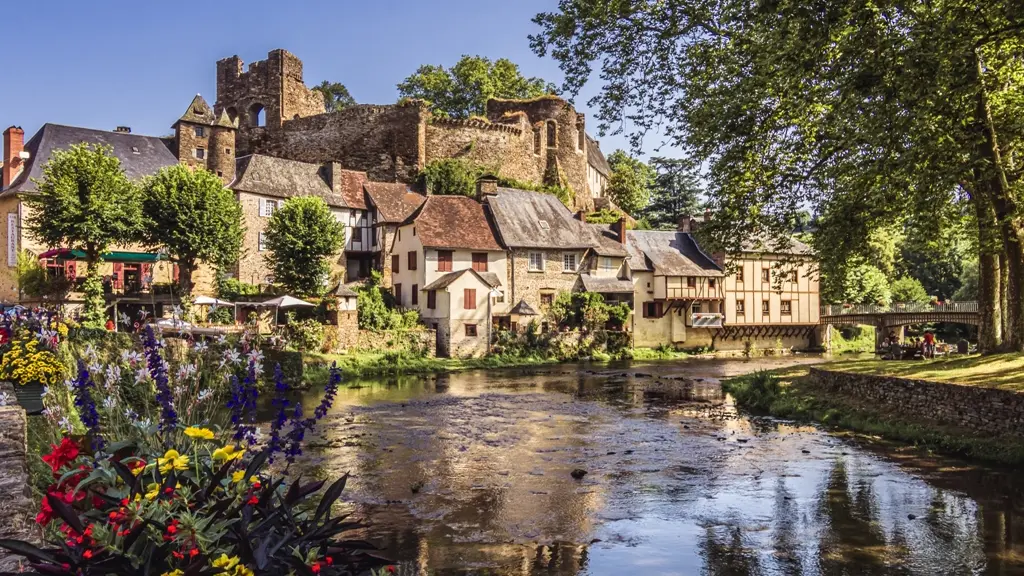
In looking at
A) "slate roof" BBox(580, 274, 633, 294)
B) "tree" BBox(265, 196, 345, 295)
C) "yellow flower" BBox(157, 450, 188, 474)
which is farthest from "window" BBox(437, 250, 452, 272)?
"yellow flower" BBox(157, 450, 188, 474)

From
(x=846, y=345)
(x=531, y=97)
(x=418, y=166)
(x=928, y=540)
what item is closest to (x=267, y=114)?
(x=418, y=166)

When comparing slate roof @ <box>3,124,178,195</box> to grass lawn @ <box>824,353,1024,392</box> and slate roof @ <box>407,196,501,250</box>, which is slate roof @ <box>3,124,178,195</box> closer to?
slate roof @ <box>407,196,501,250</box>

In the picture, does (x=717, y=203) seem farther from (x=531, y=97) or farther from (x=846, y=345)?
(x=531, y=97)

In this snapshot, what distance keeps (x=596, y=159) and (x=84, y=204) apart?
52080 mm

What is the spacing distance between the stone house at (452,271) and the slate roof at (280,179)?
22.2 ft

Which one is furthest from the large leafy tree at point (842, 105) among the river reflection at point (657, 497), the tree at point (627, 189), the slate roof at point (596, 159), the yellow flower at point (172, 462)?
the slate roof at point (596, 159)

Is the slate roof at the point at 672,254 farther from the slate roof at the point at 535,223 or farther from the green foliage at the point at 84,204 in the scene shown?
the green foliage at the point at 84,204

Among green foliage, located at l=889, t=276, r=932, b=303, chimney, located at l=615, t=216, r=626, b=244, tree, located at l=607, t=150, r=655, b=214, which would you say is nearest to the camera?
chimney, located at l=615, t=216, r=626, b=244

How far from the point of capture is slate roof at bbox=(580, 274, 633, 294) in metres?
44.3

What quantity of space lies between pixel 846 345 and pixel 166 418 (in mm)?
51102

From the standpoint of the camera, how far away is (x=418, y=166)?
180 feet

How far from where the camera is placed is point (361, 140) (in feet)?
185

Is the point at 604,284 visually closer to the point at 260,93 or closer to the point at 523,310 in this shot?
the point at 523,310

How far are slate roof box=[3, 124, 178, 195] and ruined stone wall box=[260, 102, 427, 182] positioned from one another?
9847 millimetres
